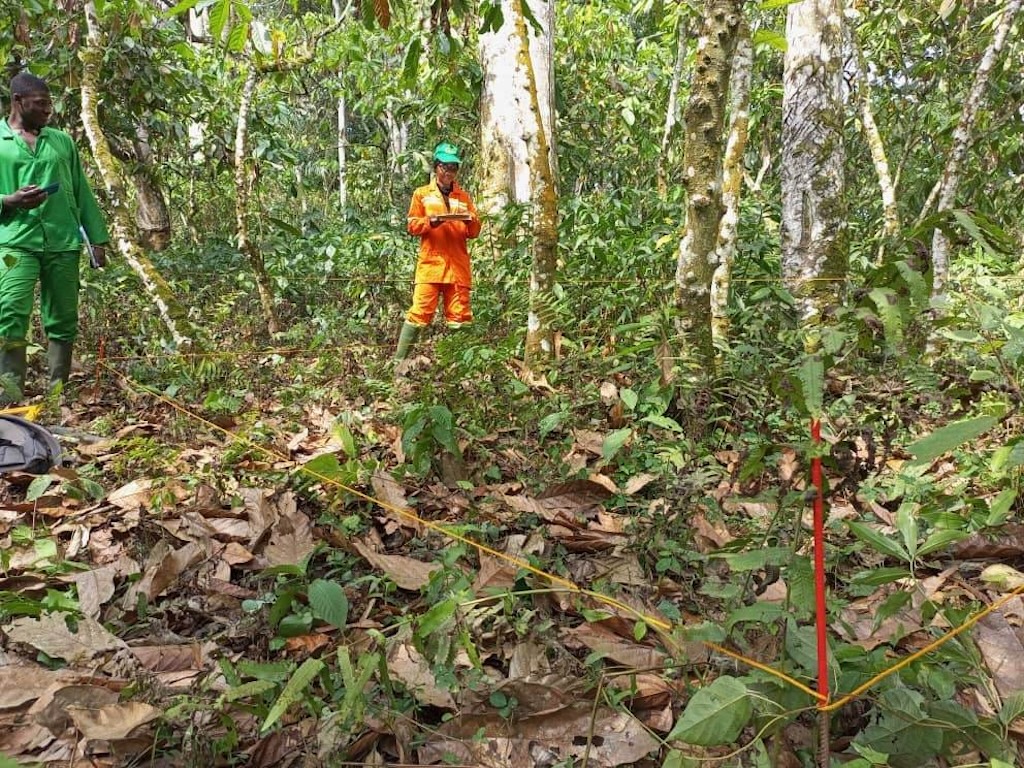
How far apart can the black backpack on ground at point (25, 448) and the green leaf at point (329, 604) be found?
1881 mm

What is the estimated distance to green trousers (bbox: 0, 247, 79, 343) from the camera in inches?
161

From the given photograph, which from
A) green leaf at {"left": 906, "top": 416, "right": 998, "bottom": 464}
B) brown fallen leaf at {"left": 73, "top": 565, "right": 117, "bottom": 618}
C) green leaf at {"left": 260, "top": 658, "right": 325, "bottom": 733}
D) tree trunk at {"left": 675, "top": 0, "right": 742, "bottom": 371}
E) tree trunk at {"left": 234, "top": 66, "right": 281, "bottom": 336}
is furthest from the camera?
tree trunk at {"left": 234, "top": 66, "right": 281, "bottom": 336}

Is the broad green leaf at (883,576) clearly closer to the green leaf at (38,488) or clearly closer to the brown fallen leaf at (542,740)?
the brown fallen leaf at (542,740)

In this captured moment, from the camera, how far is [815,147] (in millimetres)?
4844

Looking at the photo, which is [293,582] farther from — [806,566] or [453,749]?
[806,566]

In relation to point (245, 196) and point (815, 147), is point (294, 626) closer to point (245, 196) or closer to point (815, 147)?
point (815, 147)

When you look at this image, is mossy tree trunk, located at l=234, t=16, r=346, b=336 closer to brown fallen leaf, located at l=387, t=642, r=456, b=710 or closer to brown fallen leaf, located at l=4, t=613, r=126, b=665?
brown fallen leaf, located at l=4, t=613, r=126, b=665

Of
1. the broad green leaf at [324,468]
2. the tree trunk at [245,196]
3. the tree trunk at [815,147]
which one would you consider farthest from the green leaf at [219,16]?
the tree trunk at [815,147]

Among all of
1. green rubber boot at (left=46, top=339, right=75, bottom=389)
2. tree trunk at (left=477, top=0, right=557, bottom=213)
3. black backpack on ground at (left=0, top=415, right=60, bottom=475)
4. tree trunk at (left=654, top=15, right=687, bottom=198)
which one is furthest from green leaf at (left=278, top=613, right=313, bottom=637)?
tree trunk at (left=654, top=15, right=687, bottom=198)

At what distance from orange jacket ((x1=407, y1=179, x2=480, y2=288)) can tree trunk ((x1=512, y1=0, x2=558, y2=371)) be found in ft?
3.42

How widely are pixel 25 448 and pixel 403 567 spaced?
1.86 metres

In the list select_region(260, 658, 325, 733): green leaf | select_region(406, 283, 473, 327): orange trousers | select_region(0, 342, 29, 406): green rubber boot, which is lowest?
select_region(260, 658, 325, 733): green leaf

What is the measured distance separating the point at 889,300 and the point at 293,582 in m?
1.77

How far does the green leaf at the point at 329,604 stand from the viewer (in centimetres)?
185
